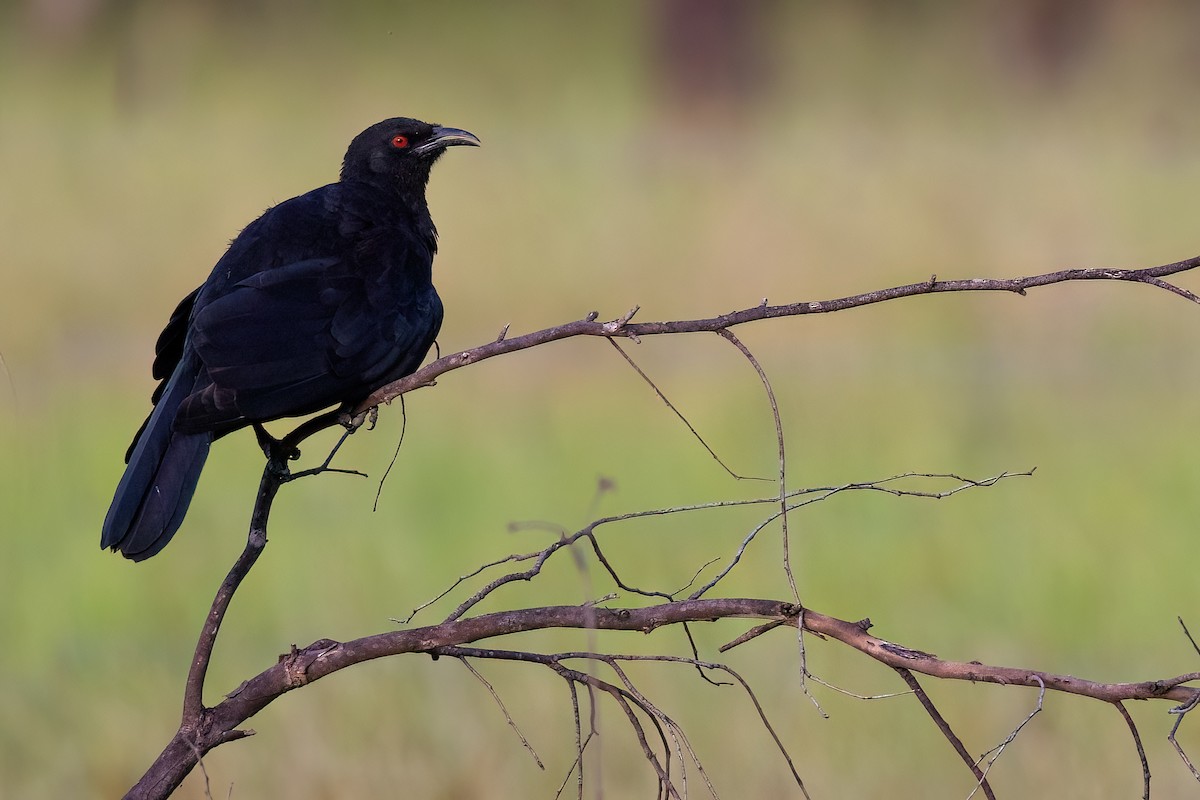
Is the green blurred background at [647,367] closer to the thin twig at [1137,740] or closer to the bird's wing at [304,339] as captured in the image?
the bird's wing at [304,339]

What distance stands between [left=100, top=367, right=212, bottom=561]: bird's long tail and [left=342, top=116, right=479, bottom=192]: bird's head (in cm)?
99

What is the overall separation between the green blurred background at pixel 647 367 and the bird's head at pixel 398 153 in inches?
52.2

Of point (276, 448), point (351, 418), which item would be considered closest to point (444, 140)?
point (351, 418)

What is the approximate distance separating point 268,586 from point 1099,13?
13099 mm

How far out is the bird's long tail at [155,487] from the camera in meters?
2.23

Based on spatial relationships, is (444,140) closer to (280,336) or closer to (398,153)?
(398,153)

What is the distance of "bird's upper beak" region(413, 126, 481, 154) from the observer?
10.8 feet

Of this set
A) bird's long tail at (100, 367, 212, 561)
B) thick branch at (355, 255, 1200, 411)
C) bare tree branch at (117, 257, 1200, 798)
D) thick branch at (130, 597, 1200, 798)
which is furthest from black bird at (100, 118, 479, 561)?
thick branch at (355, 255, 1200, 411)

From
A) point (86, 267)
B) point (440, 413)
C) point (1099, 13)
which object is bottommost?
point (440, 413)

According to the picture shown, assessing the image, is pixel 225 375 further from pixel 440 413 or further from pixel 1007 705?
pixel 440 413

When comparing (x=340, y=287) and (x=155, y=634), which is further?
(x=155, y=634)

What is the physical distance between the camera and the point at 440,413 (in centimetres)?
756

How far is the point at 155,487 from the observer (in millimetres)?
2291

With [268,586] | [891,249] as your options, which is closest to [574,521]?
[268,586]
